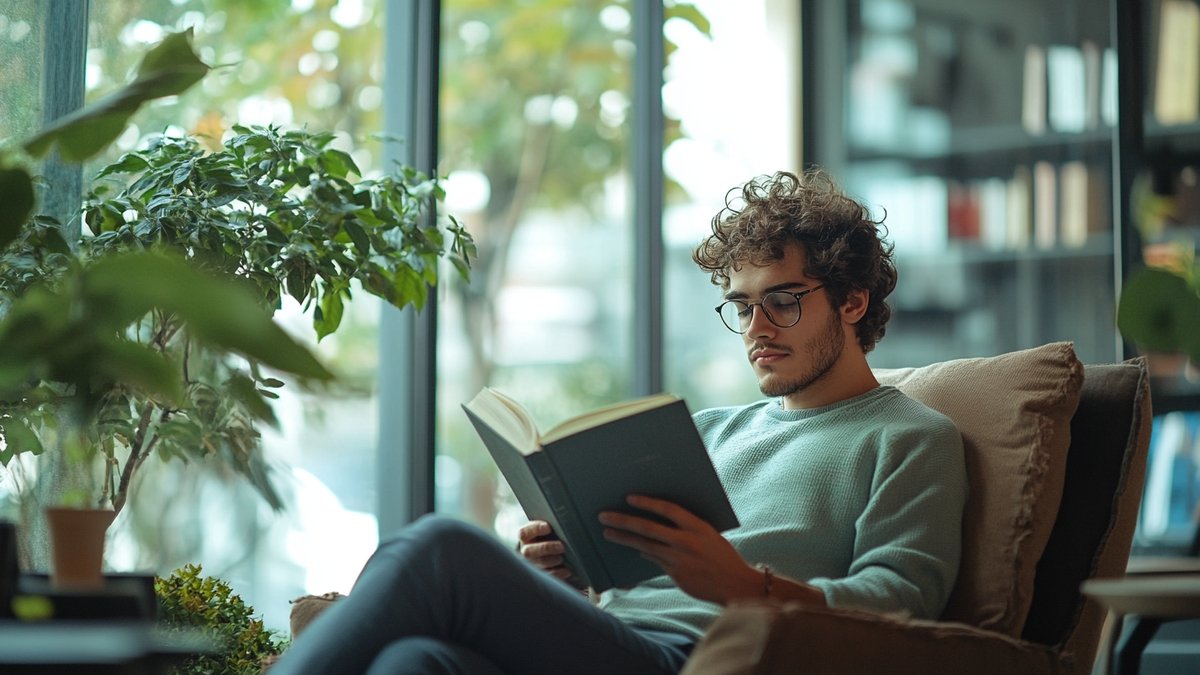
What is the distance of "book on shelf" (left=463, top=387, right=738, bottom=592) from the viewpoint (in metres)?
1.45

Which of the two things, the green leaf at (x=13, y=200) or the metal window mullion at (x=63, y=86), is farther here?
the metal window mullion at (x=63, y=86)

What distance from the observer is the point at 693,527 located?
4.87 feet

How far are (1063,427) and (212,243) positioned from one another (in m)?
1.19

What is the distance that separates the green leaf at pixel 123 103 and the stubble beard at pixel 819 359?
1062 millimetres

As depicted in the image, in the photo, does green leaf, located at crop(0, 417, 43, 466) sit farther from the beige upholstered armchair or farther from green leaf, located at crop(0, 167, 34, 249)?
the beige upholstered armchair

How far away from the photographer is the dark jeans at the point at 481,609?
4.71 ft

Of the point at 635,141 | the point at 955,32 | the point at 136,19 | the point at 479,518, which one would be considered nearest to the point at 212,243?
the point at 136,19

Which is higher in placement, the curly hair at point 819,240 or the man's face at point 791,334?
the curly hair at point 819,240

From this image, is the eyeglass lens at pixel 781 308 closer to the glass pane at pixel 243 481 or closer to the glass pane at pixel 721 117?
the glass pane at pixel 243 481

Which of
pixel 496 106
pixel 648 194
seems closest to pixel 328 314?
pixel 648 194

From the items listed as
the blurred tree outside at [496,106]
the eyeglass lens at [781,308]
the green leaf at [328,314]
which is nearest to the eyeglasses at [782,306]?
the eyeglass lens at [781,308]

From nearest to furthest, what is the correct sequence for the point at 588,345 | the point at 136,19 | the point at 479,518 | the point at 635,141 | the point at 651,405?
1. the point at 651,405
2. the point at 136,19
3. the point at 635,141
4. the point at 479,518
5. the point at 588,345

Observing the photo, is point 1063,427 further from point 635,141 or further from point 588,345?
point 588,345

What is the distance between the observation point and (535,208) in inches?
207
